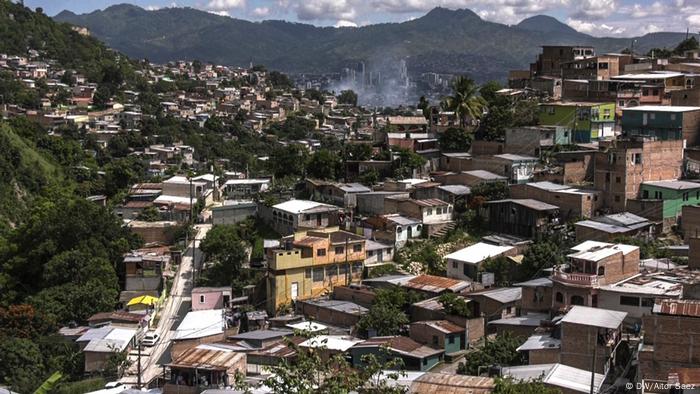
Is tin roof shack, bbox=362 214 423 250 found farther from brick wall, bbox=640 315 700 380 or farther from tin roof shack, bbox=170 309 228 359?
brick wall, bbox=640 315 700 380

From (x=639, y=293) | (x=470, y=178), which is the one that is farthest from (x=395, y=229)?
(x=639, y=293)

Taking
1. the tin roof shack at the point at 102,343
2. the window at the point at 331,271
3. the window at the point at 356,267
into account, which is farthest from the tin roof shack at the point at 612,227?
the tin roof shack at the point at 102,343

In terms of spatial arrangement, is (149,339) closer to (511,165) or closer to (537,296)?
(537,296)

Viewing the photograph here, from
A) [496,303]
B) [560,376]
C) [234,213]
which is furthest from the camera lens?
[234,213]

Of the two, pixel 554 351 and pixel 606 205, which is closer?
pixel 554 351

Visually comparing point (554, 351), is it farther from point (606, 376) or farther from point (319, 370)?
point (319, 370)

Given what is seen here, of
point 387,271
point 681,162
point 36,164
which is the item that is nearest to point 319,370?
point 387,271

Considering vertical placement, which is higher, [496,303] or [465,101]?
[465,101]
